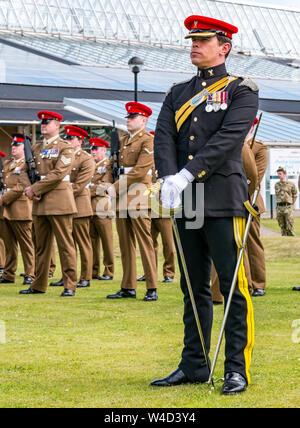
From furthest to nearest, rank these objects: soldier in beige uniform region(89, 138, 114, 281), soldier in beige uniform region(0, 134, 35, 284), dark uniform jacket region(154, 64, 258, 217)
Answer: soldier in beige uniform region(89, 138, 114, 281)
soldier in beige uniform region(0, 134, 35, 284)
dark uniform jacket region(154, 64, 258, 217)

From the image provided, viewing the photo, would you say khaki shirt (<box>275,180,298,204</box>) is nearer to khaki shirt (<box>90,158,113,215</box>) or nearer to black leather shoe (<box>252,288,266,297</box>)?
khaki shirt (<box>90,158,113,215</box>)

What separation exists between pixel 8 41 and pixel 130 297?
2863 cm

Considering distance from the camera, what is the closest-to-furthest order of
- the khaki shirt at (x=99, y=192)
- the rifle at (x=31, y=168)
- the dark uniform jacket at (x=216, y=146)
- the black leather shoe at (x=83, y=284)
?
the dark uniform jacket at (x=216, y=146) → the rifle at (x=31, y=168) → the black leather shoe at (x=83, y=284) → the khaki shirt at (x=99, y=192)

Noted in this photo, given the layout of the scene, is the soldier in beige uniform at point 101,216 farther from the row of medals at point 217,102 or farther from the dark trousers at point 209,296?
the row of medals at point 217,102

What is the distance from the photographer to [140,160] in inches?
357

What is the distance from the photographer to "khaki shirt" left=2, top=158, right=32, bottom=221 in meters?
11.7

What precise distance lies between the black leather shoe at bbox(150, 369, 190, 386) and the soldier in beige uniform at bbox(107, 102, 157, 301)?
4.26 m

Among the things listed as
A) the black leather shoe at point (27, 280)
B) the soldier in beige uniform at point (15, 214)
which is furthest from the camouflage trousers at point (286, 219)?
the black leather shoe at point (27, 280)

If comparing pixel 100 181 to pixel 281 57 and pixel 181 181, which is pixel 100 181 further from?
pixel 281 57

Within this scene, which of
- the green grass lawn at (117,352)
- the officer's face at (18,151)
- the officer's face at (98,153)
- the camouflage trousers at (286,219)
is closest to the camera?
the green grass lawn at (117,352)

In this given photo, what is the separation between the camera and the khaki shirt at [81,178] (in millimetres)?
11164

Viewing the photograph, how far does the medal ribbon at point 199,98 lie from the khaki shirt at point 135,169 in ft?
13.5

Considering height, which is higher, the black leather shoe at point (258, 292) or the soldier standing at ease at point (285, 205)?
the soldier standing at ease at point (285, 205)

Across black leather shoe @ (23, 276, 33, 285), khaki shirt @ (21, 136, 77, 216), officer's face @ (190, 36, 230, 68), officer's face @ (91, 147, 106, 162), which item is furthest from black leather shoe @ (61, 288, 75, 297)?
officer's face @ (190, 36, 230, 68)
